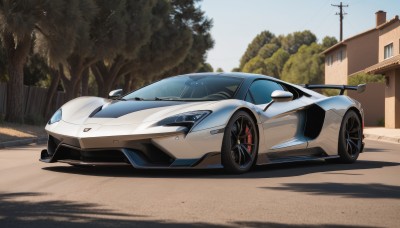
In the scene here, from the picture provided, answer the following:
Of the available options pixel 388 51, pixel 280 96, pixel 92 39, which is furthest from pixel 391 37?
pixel 280 96

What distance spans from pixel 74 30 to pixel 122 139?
18.3 meters

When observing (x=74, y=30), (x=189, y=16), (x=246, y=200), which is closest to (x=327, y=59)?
(x=189, y=16)

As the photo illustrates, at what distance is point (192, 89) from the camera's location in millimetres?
8789

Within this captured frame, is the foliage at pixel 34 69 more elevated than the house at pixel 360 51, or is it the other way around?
the house at pixel 360 51

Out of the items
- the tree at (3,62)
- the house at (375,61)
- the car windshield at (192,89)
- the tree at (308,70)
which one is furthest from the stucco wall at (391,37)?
the tree at (308,70)

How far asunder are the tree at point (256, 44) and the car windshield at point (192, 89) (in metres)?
185

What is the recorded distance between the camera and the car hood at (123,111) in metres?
7.78

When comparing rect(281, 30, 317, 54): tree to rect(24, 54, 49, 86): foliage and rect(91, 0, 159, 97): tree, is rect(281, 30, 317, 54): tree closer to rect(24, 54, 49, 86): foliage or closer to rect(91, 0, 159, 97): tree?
rect(24, 54, 49, 86): foliage

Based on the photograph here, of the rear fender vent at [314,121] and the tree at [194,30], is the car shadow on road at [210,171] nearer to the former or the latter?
the rear fender vent at [314,121]

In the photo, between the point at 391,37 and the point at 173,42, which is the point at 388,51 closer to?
the point at 391,37

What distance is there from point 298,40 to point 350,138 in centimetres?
16438

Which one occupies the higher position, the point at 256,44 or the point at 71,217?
the point at 256,44

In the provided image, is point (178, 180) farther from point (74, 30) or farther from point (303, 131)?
point (74, 30)

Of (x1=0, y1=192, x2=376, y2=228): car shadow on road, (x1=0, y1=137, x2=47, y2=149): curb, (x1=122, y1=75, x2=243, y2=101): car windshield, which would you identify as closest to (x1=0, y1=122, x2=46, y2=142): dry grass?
(x1=0, y1=137, x2=47, y2=149): curb
